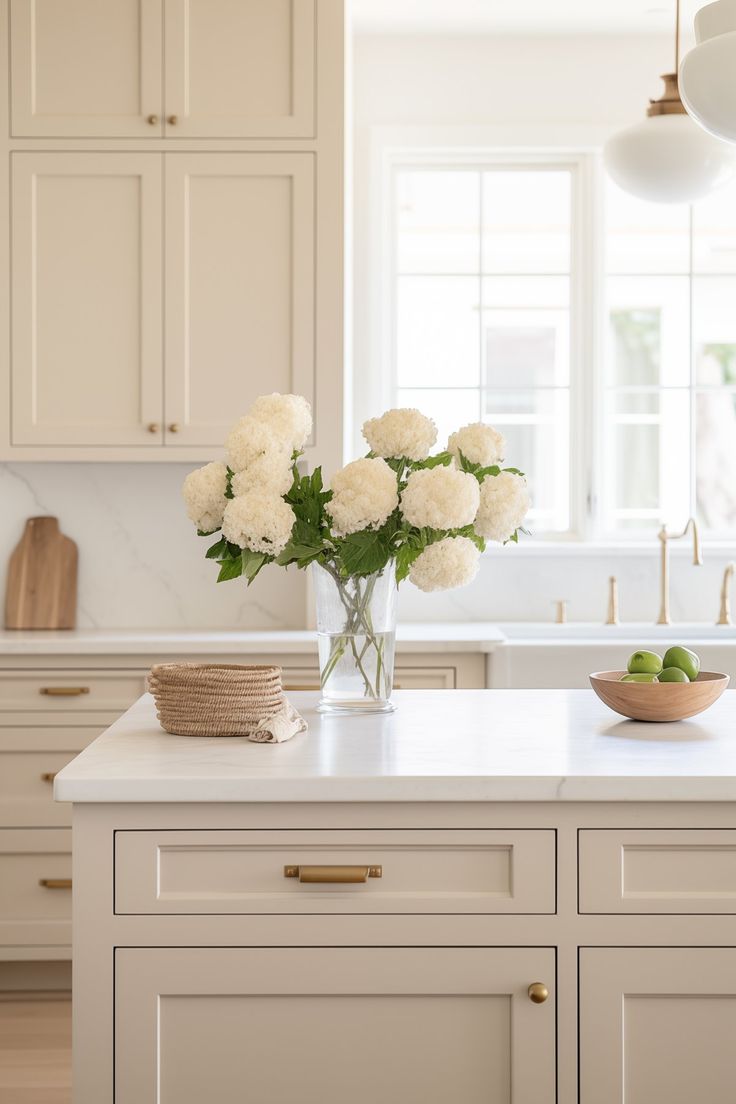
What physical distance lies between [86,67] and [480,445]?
2.21m

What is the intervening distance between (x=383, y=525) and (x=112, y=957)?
72 centimetres

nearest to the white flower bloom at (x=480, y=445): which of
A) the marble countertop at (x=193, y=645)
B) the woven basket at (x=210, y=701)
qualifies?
the woven basket at (x=210, y=701)

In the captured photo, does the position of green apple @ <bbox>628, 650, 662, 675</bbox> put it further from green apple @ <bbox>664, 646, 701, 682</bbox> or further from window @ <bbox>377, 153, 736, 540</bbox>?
window @ <bbox>377, 153, 736, 540</bbox>

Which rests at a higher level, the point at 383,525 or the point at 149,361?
the point at 149,361

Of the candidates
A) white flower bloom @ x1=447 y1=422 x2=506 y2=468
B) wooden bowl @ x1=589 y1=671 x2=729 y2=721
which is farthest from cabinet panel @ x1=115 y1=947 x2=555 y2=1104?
white flower bloom @ x1=447 y1=422 x2=506 y2=468

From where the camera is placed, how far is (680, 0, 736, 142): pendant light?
4.98 ft

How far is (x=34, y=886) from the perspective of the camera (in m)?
3.12

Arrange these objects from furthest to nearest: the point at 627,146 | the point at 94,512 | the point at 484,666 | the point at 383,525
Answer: the point at 94,512 < the point at 484,666 < the point at 627,146 < the point at 383,525

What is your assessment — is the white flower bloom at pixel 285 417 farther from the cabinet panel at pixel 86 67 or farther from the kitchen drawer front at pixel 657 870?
the cabinet panel at pixel 86 67

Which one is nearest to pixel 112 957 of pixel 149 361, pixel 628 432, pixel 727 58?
pixel 727 58

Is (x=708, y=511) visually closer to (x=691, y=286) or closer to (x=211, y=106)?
(x=691, y=286)

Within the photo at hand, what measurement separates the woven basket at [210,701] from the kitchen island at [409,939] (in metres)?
0.27

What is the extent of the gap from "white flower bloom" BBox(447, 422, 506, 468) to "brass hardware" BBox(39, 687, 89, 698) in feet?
5.57

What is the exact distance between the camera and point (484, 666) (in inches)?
125
